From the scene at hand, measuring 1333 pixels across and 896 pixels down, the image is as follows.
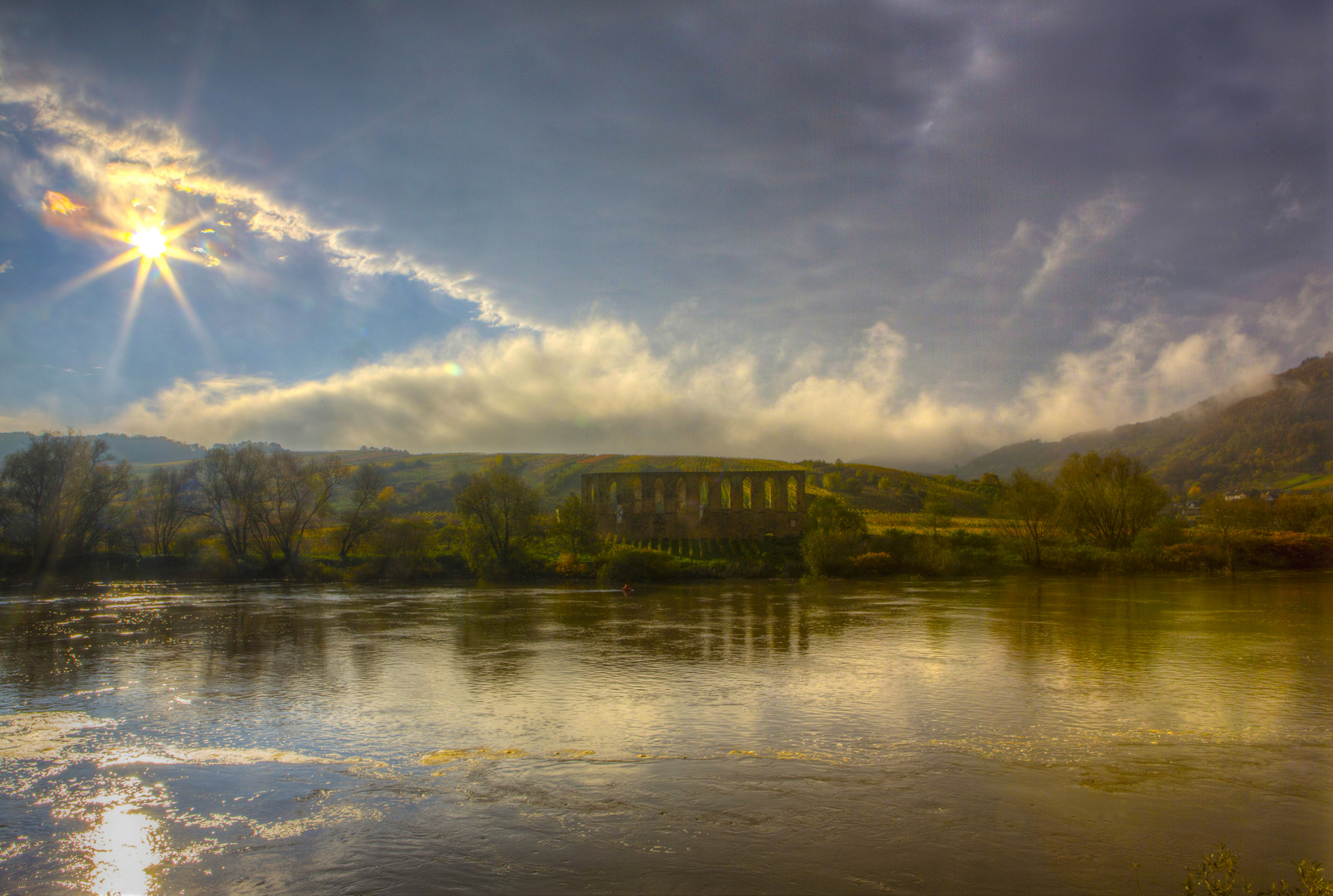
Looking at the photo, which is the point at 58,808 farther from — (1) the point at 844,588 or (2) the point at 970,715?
(1) the point at 844,588

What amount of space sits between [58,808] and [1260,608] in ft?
110

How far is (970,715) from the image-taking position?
38.5 ft

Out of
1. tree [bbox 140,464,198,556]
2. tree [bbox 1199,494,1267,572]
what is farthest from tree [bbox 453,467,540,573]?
tree [bbox 1199,494,1267,572]

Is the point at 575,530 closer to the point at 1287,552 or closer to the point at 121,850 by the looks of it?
the point at 121,850

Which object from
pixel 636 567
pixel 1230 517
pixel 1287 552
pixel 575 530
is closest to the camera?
pixel 636 567

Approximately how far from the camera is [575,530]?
5475cm

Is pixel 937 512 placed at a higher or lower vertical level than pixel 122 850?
higher

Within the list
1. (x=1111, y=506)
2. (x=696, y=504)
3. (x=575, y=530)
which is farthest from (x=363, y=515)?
(x=1111, y=506)

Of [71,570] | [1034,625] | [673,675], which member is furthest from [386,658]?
[71,570]

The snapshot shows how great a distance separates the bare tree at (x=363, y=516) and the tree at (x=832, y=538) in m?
30.6

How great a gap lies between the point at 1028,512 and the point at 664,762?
1944 inches

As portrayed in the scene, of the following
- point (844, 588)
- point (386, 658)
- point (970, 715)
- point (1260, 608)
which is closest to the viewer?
point (970, 715)

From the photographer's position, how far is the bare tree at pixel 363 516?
175 feet

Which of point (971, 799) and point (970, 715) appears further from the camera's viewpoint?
point (970, 715)
